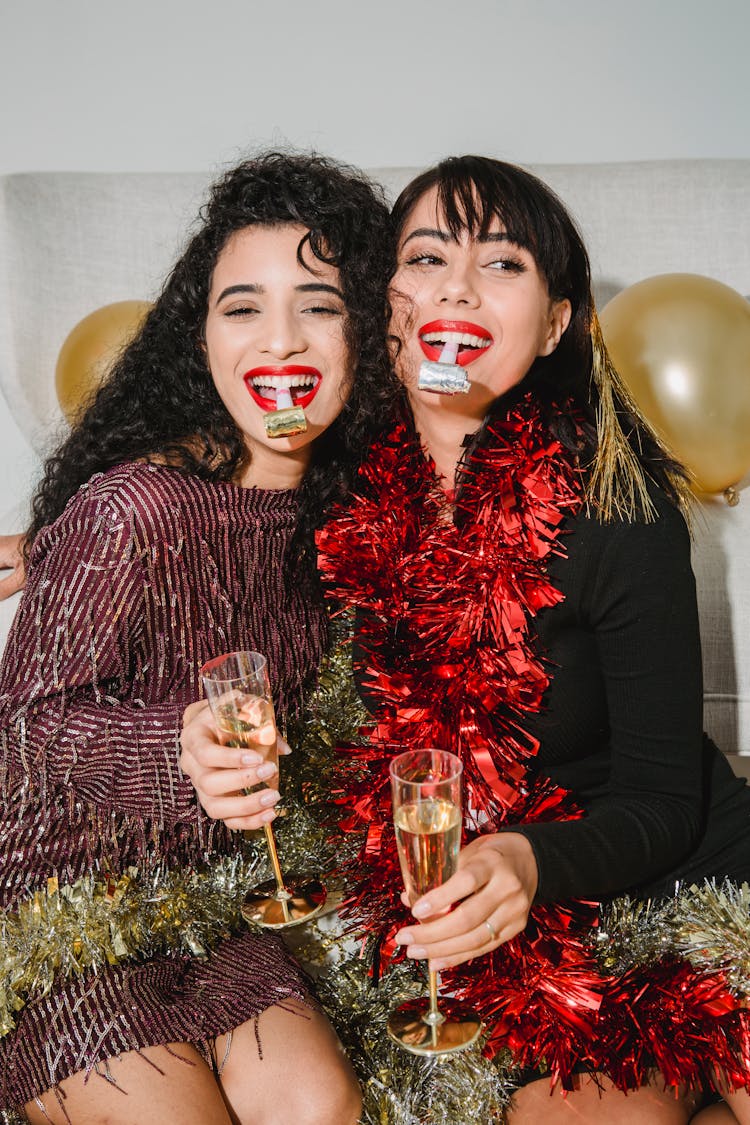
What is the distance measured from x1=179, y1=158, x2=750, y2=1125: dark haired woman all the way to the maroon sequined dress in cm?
18

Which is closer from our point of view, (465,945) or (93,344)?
(465,945)

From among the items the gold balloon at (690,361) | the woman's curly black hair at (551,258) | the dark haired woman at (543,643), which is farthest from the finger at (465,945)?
the gold balloon at (690,361)

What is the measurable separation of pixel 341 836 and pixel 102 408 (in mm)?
767

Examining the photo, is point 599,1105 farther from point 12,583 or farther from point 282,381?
point 12,583

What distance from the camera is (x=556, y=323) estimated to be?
142 cm

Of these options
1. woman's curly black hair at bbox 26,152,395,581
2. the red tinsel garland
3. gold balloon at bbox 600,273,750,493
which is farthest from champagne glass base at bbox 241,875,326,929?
gold balloon at bbox 600,273,750,493

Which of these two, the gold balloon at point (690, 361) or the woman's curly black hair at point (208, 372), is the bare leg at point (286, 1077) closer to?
the woman's curly black hair at point (208, 372)

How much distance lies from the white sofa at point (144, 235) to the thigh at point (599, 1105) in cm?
118

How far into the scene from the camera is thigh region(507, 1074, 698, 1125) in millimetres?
1196

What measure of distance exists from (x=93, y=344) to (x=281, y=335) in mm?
1037

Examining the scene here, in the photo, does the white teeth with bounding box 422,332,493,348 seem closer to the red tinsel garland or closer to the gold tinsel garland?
the red tinsel garland

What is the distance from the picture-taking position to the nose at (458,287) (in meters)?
1.31

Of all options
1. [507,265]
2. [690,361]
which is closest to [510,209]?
[507,265]

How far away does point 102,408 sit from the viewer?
5.09 feet
